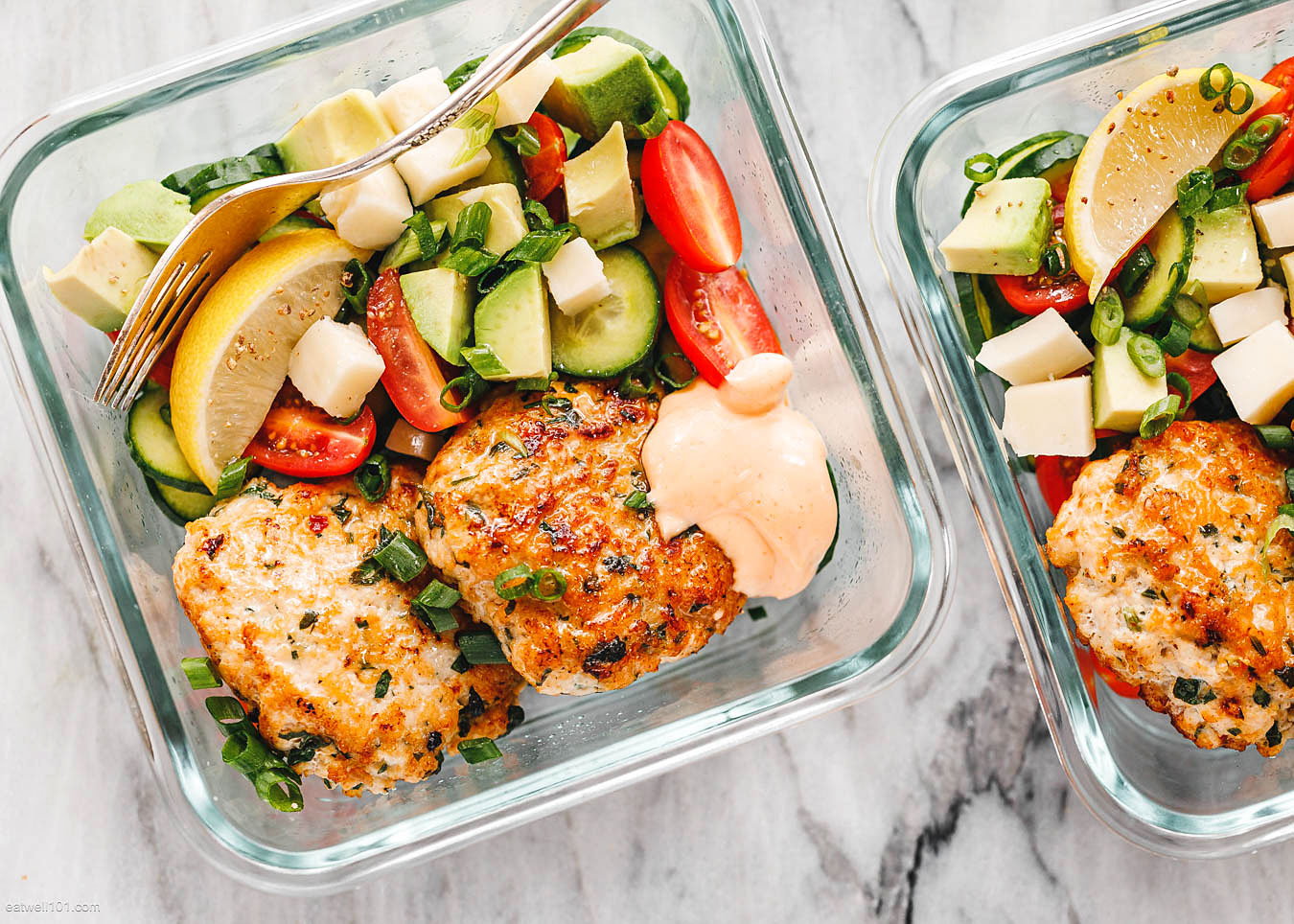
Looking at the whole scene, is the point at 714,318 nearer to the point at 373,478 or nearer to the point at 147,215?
the point at 373,478

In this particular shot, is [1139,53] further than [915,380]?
No

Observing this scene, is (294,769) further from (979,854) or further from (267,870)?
(979,854)

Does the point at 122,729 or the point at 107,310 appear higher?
the point at 107,310

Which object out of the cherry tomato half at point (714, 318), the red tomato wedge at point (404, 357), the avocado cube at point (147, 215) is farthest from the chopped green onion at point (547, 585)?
the avocado cube at point (147, 215)

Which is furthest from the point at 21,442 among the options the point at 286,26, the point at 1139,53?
the point at 1139,53

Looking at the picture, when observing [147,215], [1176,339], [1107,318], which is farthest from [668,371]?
[147,215]

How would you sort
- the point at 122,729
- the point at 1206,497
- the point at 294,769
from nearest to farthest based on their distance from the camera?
the point at 1206,497 < the point at 294,769 < the point at 122,729

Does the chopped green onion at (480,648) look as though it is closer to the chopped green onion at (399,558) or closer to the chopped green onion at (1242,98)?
the chopped green onion at (399,558)

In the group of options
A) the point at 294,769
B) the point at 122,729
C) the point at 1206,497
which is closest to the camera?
the point at 1206,497
